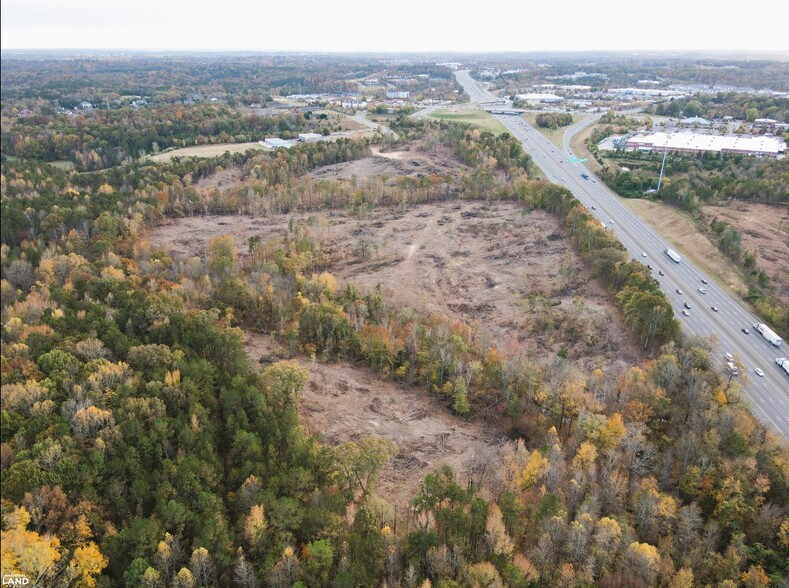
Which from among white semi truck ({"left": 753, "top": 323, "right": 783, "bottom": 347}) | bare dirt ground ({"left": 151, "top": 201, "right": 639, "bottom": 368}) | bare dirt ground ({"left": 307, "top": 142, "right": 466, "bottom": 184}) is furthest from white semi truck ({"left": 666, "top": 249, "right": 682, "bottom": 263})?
bare dirt ground ({"left": 307, "top": 142, "right": 466, "bottom": 184})

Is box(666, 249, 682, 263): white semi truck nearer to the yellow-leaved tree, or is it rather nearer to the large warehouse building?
the large warehouse building

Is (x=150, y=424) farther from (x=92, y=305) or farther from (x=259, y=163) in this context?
(x=259, y=163)

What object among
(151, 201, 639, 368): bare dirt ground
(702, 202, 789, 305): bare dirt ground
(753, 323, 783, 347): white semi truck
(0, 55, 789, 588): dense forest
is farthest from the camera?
(702, 202, 789, 305): bare dirt ground

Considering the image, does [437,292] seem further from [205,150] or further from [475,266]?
[205,150]

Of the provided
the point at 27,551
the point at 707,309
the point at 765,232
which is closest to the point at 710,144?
the point at 765,232

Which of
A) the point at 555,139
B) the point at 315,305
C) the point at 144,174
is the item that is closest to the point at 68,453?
the point at 315,305

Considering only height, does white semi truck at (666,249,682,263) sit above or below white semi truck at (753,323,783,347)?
above

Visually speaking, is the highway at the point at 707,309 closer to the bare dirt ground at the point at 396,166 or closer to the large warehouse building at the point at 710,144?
the bare dirt ground at the point at 396,166
